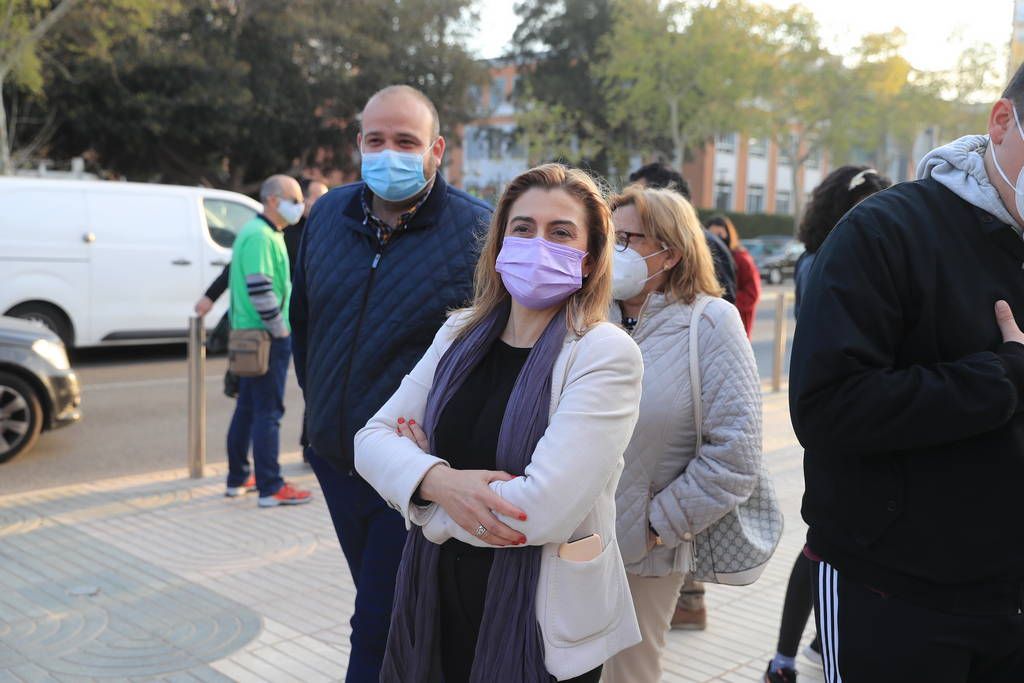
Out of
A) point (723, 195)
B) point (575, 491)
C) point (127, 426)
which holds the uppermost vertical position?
point (723, 195)

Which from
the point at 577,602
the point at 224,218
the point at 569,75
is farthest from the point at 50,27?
the point at 569,75

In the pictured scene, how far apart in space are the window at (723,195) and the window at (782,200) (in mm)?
6305

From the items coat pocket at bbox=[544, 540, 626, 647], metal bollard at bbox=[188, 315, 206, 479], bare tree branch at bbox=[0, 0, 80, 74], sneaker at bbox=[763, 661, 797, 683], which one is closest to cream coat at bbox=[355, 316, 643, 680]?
coat pocket at bbox=[544, 540, 626, 647]

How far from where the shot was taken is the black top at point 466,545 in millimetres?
2277

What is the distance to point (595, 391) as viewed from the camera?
2168 mm

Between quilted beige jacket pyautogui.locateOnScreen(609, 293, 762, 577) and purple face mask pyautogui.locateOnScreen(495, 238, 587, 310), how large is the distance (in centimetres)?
84

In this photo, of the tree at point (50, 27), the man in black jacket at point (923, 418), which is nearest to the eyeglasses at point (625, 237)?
the man in black jacket at point (923, 418)

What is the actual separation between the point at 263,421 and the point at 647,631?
3.69 m

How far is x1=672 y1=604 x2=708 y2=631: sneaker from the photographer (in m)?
4.48

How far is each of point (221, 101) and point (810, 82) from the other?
25490mm

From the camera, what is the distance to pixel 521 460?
7.27ft

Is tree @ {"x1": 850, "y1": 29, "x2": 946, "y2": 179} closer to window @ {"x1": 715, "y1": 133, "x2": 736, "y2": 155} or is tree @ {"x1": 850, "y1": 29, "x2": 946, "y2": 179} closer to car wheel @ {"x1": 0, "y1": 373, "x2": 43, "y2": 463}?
window @ {"x1": 715, "y1": 133, "x2": 736, "y2": 155}

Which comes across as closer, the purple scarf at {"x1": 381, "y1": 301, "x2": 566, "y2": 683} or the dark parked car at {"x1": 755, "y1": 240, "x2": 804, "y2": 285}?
the purple scarf at {"x1": 381, "y1": 301, "x2": 566, "y2": 683}

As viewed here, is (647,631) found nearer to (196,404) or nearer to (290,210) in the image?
(290,210)
